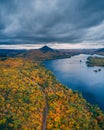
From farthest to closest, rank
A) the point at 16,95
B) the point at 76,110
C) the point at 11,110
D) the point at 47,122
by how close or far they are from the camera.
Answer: the point at 16,95
the point at 76,110
the point at 11,110
the point at 47,122

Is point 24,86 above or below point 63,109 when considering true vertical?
above

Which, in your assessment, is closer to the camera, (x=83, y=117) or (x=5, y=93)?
(x=83, y=117)

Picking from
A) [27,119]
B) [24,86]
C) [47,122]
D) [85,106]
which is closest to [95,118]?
[85,106]

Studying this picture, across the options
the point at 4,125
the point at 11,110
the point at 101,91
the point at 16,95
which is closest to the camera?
the point at 4,125

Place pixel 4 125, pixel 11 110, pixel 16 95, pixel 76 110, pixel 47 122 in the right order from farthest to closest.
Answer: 1. pixel 16 95
2. pixel 76 110
3. pixel 11 110
4. pixel 47 122
5. pixel 4 125

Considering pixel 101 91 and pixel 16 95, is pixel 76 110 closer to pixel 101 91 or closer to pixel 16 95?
pixel 16 95

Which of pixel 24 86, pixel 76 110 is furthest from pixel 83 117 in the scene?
pixel 24 86

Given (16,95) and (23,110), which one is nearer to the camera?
(23,110)

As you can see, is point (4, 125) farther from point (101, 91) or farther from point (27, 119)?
point (101, 91)

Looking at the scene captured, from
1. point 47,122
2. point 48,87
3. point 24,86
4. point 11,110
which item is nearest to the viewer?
point 47,122
